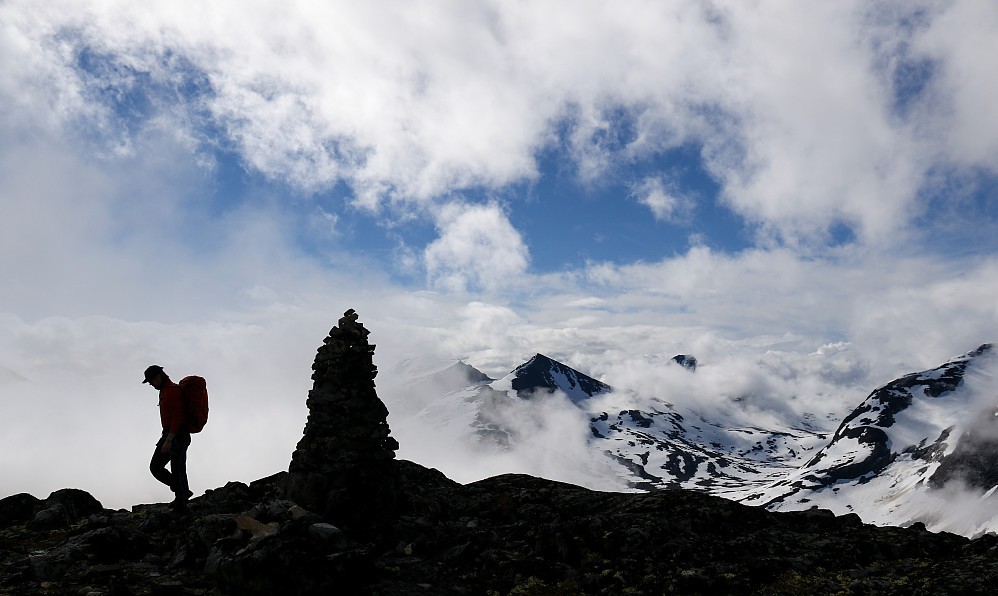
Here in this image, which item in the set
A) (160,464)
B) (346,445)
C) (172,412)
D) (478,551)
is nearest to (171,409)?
(172,412)

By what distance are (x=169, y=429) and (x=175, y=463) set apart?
187 cm

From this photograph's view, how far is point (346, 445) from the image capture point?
21688mm

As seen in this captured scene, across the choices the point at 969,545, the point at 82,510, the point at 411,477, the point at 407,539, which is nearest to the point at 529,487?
the point at 411,477

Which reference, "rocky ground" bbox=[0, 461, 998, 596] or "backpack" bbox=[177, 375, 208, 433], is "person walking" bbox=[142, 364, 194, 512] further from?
"rocky ground" bbox=[0, 461, 998, 596]

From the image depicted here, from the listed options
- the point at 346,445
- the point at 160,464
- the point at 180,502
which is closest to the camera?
the point at 160,464

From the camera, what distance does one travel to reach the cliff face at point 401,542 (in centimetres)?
1431

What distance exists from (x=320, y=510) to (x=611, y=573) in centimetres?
1186

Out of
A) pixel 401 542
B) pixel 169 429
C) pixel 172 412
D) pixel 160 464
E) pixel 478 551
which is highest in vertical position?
pixel 172 412

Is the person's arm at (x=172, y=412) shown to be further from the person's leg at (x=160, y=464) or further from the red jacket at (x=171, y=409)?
the person's leg at (x=160, y=464)

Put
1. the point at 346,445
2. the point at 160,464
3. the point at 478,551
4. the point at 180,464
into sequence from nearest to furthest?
the point at 478,551, the point at 160,464, the point at 180,464, the point at 346,445

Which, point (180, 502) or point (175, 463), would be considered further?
point (180, 502)

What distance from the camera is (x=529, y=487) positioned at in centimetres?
3012

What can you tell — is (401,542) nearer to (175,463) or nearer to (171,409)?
(175,463)

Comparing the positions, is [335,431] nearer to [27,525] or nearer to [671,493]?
[27,525]
